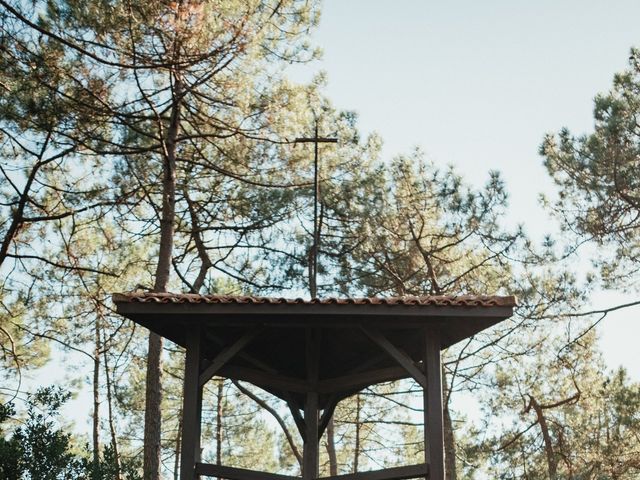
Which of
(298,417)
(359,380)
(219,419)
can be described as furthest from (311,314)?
(219,419)

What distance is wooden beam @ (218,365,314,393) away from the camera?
25.6ft

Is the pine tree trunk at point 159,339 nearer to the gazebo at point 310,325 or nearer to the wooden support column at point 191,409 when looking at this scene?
the gazebo at point 310,325

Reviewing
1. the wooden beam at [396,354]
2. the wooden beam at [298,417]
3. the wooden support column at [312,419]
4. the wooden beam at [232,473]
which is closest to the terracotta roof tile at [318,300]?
the wooden beam at [396,354]

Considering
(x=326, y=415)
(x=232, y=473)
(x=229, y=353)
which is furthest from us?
(x=326, y=415)

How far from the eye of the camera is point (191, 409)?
6.62 m

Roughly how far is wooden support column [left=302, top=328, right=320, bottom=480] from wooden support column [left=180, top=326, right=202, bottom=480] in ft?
4.16

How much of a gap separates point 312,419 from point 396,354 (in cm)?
Answer: 163

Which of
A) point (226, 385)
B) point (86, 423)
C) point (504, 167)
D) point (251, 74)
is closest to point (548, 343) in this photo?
point (504, 167)

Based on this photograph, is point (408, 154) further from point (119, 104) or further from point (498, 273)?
point (119, 104)

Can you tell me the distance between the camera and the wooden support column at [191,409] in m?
6.51

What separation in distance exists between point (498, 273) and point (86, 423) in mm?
11424

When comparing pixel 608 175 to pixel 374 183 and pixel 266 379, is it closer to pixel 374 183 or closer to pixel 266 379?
pixel 374 183

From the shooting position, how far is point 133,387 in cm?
1984

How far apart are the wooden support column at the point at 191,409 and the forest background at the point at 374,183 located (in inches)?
159
